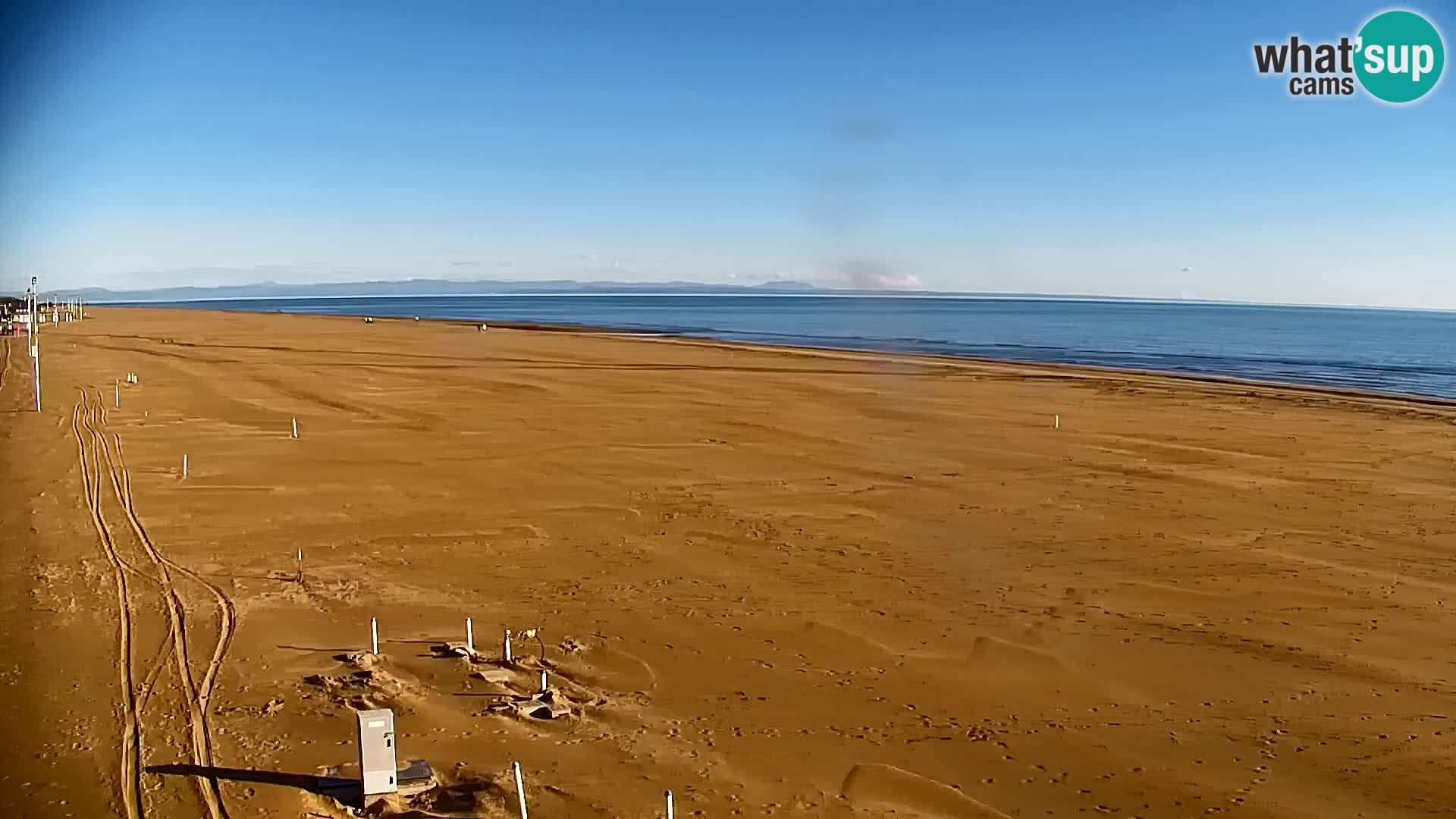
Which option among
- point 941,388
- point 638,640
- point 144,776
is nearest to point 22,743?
point 144,776

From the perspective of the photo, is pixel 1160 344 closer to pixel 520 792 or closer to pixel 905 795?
pixel 905 795

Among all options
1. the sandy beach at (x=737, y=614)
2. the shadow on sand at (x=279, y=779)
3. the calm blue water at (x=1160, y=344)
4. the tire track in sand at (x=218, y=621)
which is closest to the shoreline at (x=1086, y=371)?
the calm blue water at (x=1160, y=344)

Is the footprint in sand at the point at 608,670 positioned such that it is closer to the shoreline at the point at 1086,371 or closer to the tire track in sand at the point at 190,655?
the tire track in sand at the point at 190,655

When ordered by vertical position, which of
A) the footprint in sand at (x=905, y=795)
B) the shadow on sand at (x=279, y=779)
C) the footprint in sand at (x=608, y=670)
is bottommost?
the footprint in sand at (x=905, y=795)

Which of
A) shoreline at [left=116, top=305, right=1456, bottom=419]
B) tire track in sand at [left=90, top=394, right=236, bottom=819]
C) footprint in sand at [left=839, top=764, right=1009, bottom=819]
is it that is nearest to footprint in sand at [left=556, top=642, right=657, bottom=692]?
footprint in sand at [left=839, top=764, right=1009, bottom=819]

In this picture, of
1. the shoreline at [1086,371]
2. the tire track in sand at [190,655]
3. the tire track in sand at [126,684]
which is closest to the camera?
the tire track in sand at [126,684]
